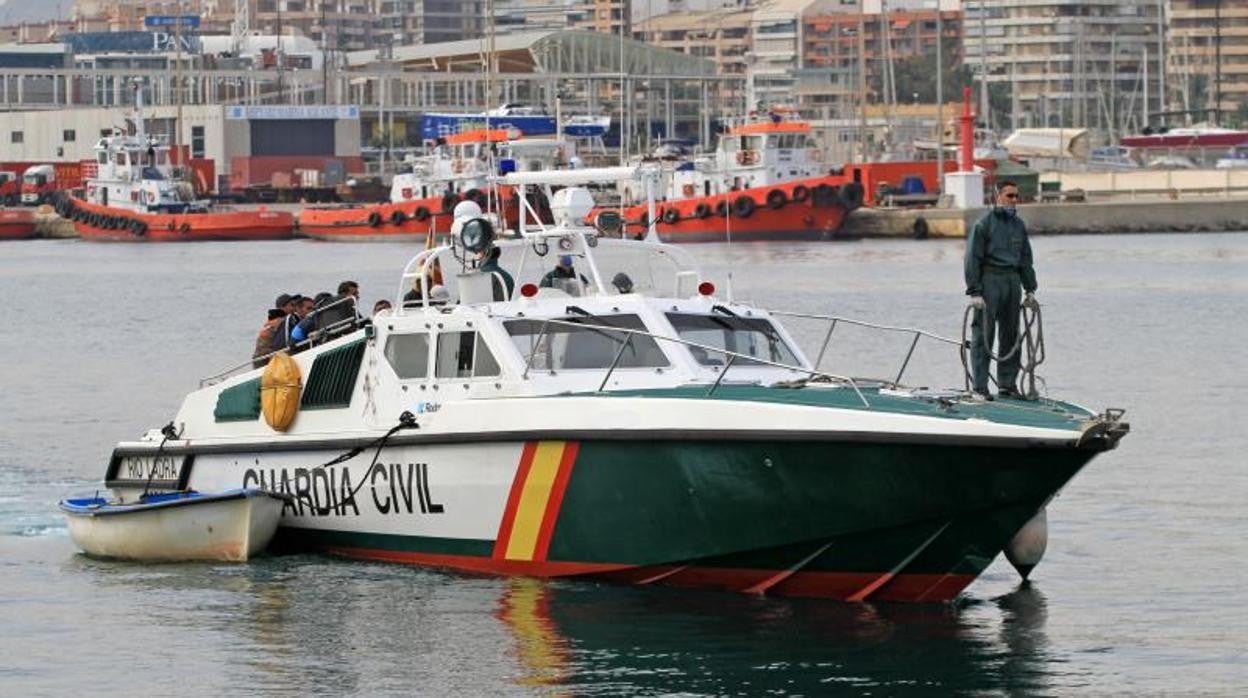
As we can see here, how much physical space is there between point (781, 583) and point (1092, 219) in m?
69.8

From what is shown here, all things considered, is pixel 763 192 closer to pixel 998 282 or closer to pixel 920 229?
pixel 920 229

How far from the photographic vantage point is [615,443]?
56.6 ft

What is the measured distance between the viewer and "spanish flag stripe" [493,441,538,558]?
17688 millimetres

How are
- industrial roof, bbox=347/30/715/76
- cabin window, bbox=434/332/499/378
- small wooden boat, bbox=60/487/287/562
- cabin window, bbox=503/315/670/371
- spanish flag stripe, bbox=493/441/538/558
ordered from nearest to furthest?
spanish flag stripe, bbox=493/441/538/558
cabin window, bbox=503/315/670/371
cabin window, bbox=434/332/499/378
small wooden boat, bbox=60/487/287/562
industrial roof, bbox=347/30/715/76

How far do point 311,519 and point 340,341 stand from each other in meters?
1.38

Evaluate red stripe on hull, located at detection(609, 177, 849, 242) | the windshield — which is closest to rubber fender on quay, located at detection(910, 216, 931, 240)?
red stripe on hull, located at detection(609, 177, 849, 242)

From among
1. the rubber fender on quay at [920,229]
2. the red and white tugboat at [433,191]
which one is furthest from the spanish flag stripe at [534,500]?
the rubber fender on quay at [920,229]

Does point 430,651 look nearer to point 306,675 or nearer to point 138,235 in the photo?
point 306,675

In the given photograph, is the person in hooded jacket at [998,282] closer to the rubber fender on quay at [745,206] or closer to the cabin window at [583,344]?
the cabin window at [583,344]

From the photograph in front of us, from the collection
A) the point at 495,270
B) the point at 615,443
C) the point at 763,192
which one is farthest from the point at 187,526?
the point at 763,192

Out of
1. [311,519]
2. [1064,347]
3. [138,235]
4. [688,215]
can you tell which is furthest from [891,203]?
[311,519]

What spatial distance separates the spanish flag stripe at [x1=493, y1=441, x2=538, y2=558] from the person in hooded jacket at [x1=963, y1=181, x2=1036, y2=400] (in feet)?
10.9

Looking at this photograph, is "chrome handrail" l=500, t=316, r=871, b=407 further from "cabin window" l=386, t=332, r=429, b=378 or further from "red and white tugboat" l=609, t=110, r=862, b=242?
"red and white tugboat" l=609, t=110, r=862, b=242

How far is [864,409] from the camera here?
54.6 ft
